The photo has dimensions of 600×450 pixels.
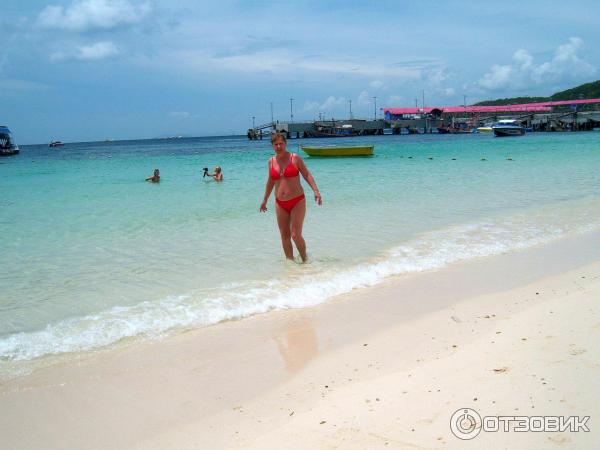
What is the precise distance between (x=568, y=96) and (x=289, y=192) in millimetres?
180380

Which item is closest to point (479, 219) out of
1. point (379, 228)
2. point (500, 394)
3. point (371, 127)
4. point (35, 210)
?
point (379, 228)

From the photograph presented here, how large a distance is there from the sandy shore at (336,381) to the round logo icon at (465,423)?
0.04 metres

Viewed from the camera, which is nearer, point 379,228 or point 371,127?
point 379,228

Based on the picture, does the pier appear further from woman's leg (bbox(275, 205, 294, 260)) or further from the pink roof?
woman's leg (bbox(275, 205, 294, 260))

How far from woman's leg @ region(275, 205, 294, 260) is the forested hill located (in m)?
162

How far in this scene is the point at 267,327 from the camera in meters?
4.87

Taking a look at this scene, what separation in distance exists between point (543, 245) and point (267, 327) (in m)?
5.07

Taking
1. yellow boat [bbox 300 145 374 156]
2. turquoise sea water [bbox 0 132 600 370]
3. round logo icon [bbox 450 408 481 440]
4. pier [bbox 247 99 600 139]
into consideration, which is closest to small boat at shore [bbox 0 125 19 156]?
pier [bbox 247 99 600 139]

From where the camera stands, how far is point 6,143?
70812 mm

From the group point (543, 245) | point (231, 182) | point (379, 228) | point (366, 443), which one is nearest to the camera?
point (366, 443)

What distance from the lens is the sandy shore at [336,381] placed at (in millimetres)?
2840

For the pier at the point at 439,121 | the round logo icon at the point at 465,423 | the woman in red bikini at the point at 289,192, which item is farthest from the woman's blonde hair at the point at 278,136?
the pier at the point at 439,121

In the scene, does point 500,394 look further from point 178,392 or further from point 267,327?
point 267,327

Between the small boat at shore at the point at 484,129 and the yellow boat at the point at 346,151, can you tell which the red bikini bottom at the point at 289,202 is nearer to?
the yellow boat at the point at 346,151
